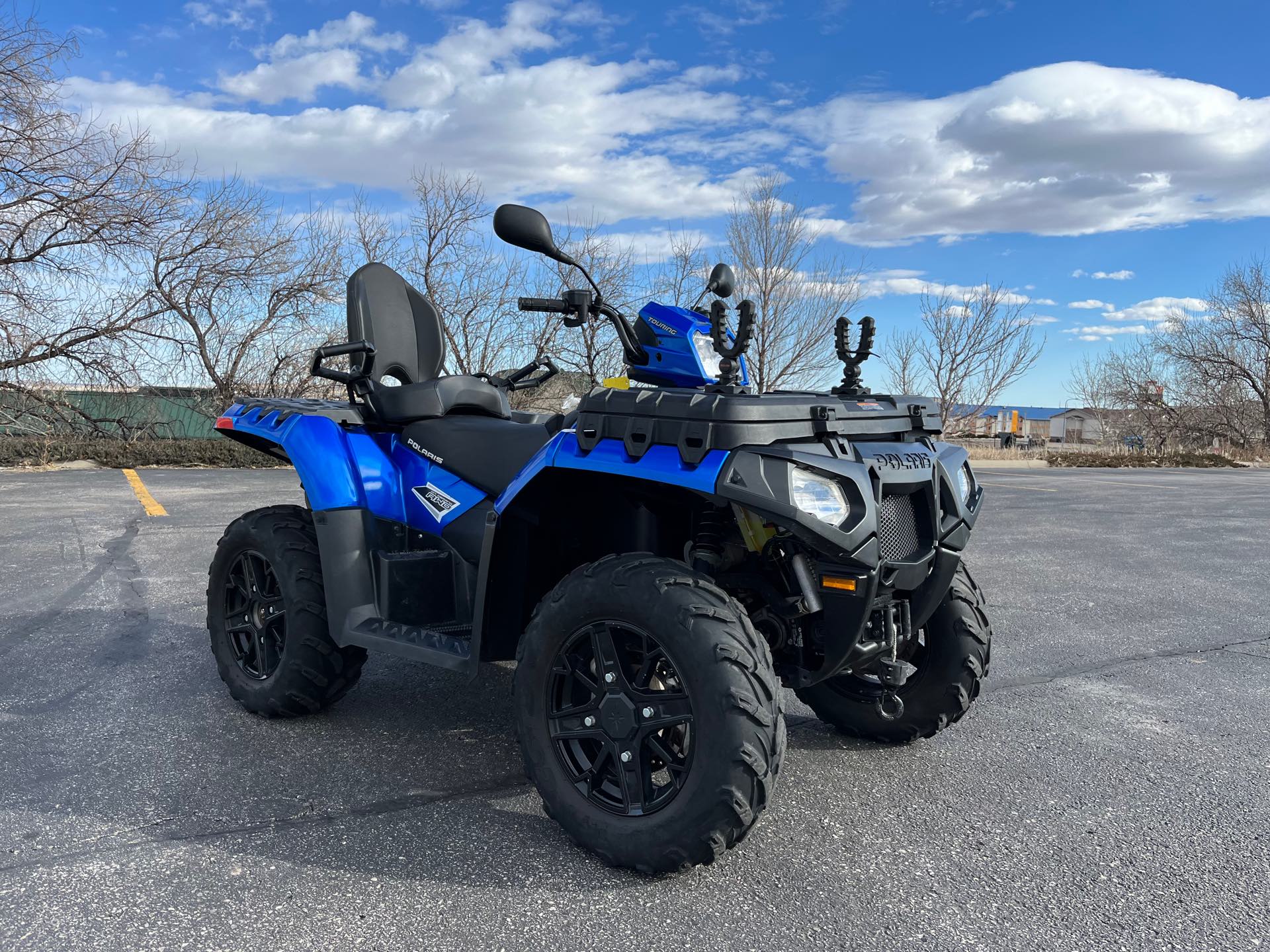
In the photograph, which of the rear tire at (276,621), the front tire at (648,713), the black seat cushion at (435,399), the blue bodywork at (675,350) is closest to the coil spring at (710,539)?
the front tire at (648,713)

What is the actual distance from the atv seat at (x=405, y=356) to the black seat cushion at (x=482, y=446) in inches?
4.4

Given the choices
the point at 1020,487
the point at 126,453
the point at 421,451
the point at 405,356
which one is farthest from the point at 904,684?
the point at 126,453

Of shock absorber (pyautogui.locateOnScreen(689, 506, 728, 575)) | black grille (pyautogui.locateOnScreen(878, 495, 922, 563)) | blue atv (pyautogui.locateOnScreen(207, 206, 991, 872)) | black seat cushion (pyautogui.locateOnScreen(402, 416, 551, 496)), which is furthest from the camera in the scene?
black seat cushion (pyautogui.locateOnScreen(402, 416, 551, 496))

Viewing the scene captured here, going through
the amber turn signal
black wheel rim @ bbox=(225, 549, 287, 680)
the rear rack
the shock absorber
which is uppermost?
the rear rack

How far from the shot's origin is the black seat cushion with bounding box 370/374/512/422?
365cm

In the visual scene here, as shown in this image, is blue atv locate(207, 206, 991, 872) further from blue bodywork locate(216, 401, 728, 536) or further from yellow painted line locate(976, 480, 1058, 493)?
yellow painted line locate(976, 480, 1058, 493)

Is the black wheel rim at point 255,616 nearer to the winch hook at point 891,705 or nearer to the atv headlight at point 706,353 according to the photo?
the atv headlight at point 706,353

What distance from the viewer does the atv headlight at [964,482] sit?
10.1 feet

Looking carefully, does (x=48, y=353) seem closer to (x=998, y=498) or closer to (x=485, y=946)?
(x=998, y=498)

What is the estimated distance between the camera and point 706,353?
3146 mm

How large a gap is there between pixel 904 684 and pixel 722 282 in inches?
67.7

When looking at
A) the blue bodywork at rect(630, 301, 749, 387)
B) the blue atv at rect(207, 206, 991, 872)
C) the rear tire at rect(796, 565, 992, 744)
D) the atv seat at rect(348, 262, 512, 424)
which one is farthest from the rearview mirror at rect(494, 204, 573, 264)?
the rear tire at rect(796, 565, 992, 744)

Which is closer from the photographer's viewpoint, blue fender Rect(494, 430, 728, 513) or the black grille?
blue fender Rect(494, 430, 728, 513)

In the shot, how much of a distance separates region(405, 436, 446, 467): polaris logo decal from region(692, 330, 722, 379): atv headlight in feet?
3.64
